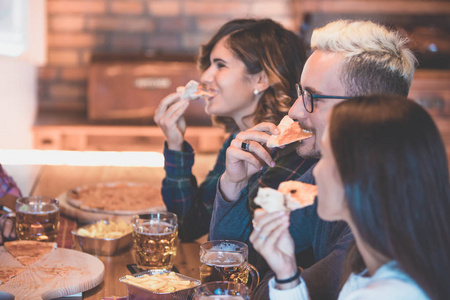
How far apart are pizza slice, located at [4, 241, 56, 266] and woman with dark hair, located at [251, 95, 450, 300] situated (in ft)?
2.94

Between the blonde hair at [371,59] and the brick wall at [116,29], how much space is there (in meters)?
3.31

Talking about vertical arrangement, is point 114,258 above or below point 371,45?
below

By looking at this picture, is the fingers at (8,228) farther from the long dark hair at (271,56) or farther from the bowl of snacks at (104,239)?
the long dark hair at (271,56)

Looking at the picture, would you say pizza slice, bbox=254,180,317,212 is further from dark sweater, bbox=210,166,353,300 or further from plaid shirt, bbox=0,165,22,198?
plaid shirt, bbox=0,165,22,198

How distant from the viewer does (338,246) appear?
1.33 m

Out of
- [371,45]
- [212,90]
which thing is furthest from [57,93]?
[371,45]

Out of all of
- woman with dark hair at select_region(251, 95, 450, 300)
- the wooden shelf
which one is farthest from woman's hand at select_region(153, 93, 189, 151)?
the wooden shelf

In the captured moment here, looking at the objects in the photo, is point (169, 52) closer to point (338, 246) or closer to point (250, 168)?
point (250, 168)

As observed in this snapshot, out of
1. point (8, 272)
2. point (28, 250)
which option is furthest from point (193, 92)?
point (8, 272)

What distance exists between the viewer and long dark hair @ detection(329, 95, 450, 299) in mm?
935

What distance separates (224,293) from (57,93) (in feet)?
13.0

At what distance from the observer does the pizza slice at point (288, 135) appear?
158 cm

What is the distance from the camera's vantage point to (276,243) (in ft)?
3.77

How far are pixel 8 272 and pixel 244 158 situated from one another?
27.0 inches
